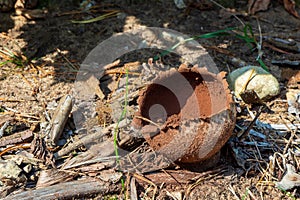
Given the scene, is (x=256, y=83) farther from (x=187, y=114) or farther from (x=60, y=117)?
(x=60, y=117)

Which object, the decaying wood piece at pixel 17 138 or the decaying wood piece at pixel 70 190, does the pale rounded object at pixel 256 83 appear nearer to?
the decaying wood piece at pixel 70 190

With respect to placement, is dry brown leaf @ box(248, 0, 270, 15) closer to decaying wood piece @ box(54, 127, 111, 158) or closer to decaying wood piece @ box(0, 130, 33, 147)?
decaying wood piece @ box(54, 127, 111, 158)

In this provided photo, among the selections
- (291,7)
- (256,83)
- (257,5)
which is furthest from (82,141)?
(291,7)

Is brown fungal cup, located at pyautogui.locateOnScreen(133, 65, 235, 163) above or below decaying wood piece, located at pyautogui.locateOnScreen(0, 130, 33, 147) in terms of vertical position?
below

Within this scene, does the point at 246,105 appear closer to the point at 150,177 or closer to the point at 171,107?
the point at 171,107

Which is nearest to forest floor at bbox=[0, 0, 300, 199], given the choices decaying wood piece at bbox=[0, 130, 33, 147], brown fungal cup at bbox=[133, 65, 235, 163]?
decaying wood piece at bbox=[0, 130, 33, 147]

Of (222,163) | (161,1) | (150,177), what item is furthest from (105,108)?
(161,1)
